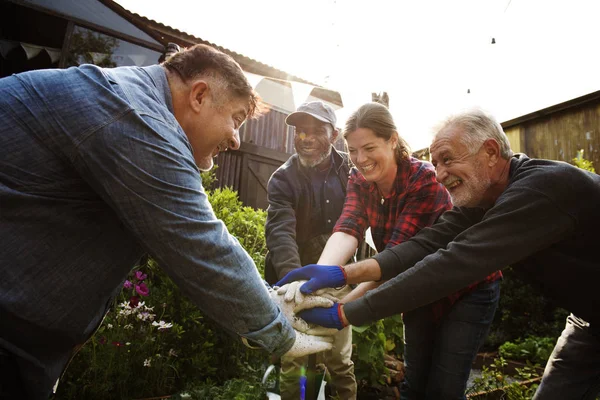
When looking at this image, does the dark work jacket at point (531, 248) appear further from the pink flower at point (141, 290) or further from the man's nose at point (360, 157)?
the pink flower at point (141, 290)

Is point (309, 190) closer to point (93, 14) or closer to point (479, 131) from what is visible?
point (479, 131)

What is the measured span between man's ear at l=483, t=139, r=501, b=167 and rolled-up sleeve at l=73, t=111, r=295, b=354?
5.16 ft

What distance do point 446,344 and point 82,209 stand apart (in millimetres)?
1951

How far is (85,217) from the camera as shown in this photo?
1.20 meters

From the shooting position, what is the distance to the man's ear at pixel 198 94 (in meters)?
1.53

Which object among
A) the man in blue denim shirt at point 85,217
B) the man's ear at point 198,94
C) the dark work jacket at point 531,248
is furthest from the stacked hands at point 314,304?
the man's ear at point 198,94

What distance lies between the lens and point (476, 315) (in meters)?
2.06

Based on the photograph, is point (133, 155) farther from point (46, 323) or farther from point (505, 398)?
point (505, 398)

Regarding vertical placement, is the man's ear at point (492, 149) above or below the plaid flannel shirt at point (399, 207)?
above

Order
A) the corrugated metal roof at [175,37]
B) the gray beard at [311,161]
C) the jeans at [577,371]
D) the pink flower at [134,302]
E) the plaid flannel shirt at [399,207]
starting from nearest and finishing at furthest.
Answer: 1. the jeans at [577,371]
2. the plaid flannel shirt at [399,207]
3. the pink flower at [134,302]
4. the gray beard at [311,161]
5. the corrugated metal roof at [175,37]

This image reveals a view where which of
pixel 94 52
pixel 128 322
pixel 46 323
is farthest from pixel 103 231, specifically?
pixel 94 52

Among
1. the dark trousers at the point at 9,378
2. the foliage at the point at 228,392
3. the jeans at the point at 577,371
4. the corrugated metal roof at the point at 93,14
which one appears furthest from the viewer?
the corrugated metal roof at the point at 93,14

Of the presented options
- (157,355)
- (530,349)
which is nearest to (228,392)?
(157,355)

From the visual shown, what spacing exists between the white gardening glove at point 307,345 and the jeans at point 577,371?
1.47 m
